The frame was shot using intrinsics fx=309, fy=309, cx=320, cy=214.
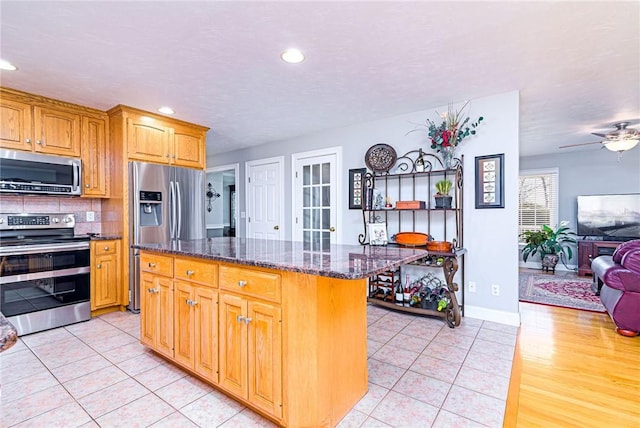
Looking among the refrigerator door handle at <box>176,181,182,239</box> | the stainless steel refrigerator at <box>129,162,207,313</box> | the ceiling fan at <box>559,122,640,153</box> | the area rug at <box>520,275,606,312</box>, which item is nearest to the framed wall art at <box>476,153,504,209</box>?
the area rug at <box>520,275,606,312</box>

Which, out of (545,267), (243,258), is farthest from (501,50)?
(545,267)

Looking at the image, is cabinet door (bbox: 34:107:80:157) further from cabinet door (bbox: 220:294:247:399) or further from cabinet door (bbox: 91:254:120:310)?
cabinet door (bbox: 220:294:247:399)

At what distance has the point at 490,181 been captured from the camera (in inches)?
123

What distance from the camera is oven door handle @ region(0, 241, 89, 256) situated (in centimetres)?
271

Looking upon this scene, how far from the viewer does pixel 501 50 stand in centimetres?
225

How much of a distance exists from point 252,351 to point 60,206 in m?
3.25

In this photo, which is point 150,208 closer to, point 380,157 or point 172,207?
point 172,207

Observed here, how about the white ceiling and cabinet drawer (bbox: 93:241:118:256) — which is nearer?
the white ceiling

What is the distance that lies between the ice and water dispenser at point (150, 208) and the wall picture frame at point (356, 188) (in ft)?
7.67

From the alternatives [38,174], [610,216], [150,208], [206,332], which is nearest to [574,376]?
Result: [206,332]

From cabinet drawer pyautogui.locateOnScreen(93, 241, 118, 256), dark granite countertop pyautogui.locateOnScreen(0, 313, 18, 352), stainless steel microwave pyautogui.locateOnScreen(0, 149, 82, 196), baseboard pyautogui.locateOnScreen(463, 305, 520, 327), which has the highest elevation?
stainless steel microwave pyautogui.locateOnScreen(0, 149, 82, 196)

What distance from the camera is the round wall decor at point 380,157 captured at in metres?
3.68

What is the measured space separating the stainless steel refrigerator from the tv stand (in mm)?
6240

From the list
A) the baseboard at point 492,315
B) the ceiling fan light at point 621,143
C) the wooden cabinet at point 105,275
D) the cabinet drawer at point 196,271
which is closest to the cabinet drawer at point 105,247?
the wooden cabinet at point 105,275
